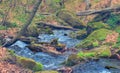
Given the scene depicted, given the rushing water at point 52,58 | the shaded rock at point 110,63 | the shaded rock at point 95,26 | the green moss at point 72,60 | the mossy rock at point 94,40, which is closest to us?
the rushing water at point 52,58

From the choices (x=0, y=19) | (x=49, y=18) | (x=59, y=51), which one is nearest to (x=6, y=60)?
(x=59, y=51)

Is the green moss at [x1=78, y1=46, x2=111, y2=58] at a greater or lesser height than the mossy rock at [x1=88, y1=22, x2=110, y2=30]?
greater

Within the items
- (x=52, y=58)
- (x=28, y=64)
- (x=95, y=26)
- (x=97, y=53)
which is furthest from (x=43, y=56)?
(x=95, y=26)

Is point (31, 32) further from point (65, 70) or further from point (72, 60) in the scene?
point (65, 70)

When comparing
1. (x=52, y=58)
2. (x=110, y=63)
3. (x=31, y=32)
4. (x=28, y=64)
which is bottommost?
(x=31, y=32)

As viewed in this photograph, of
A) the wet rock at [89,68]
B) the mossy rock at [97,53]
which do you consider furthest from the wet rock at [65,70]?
the mossy rock at [97,53]

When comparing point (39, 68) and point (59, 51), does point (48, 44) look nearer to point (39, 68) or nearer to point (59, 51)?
point (59, 51)

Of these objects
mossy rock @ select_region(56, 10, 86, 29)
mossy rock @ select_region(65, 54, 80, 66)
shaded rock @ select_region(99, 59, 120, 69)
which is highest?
mossy rock @ select_region(65, 54, 80, 66)

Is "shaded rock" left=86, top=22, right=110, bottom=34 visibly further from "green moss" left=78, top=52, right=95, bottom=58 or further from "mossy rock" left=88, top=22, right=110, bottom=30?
"green moss" left=78, top=52, right=95, bottom=58

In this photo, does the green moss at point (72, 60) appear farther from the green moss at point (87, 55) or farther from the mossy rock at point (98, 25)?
the mossy rock at point (98, 25)

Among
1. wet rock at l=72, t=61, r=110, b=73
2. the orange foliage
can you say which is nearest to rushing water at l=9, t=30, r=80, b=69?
wet rock at l=72, t=61, r=110, b=73

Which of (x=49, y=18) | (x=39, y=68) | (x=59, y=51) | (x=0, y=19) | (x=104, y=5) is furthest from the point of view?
(x=104, y=5)
